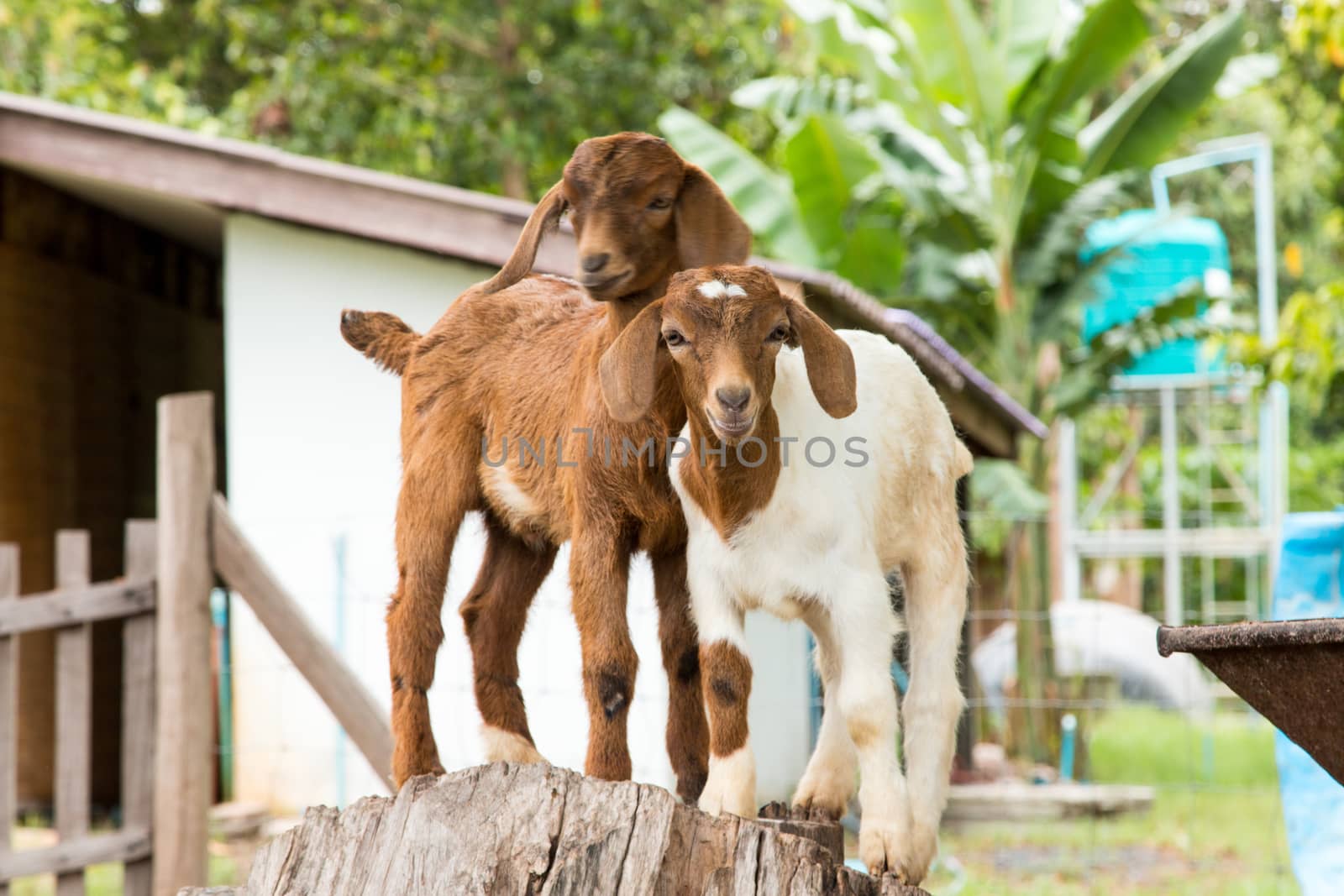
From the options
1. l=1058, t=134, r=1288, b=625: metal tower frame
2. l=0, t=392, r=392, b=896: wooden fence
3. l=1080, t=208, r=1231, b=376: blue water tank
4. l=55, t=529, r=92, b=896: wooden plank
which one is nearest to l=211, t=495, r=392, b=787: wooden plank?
l=0, t=392, r=392, b=896: wooden fence

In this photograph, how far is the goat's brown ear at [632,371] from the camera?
1811 millimetres

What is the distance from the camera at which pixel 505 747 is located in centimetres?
231

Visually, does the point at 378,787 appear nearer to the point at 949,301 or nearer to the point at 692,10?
the point at 949,301

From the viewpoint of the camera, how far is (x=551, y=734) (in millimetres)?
6590

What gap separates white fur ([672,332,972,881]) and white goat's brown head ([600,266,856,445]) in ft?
0.48

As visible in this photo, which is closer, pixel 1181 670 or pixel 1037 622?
pixel 1037 622

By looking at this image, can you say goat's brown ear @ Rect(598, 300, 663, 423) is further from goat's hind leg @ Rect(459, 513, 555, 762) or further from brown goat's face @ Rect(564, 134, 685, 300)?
goat's hind leg @ Rect(459, 513, 555, 762)

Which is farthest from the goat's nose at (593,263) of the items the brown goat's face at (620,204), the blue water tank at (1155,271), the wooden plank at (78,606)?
the blue water tank at (1155,271)

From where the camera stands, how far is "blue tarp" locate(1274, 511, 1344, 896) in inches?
161

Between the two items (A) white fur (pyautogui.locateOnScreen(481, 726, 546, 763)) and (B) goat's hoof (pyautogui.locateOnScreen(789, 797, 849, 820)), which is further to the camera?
Result: (A) white fur (pyautogui.locateOnScreen(481, 726, 546, 763))

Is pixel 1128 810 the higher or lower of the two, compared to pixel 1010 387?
lower

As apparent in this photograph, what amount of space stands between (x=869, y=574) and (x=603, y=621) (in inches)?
15.0

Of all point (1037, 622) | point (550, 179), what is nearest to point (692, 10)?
point (550, 179)

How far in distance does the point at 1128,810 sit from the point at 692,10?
8.58 meters
